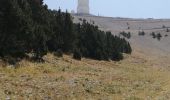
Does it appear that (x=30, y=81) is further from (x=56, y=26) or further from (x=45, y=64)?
(x=56, y=26)

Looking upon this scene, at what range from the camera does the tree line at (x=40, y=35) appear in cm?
3856

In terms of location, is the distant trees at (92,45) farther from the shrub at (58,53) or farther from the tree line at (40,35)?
the shrub at (58,53)

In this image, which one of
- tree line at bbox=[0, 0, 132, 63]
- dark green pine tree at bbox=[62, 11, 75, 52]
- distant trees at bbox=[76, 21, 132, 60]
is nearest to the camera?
tree line at bbox=[0, 0, 132, 63]

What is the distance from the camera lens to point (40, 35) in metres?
43.6

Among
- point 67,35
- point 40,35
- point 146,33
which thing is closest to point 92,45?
point 67,35

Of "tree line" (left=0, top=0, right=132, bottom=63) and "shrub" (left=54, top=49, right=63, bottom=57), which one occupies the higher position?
"tree line" (left=0, top=0, right=132, bottom=63)

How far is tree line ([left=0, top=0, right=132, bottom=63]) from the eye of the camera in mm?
38562

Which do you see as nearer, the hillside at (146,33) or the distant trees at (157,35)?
the hillside at (146,33)

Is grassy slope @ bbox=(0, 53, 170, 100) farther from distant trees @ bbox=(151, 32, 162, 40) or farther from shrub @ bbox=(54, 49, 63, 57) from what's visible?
distant trees @ bbox=(151, 32, 162, 40)

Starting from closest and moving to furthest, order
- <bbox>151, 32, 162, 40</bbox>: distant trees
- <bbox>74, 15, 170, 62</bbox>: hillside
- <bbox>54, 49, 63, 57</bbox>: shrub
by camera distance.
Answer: <bbox>54, 49, 63, 57</bbox>: shrub, <bbox>74, 15, 170, 62</bbox>: hillside, <bbox>151, 32, 162, 40</bbox>: distant trees

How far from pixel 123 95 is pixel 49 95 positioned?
4.99m

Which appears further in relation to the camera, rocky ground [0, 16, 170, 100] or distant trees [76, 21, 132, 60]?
distant trees [76, 21, 132, 60]

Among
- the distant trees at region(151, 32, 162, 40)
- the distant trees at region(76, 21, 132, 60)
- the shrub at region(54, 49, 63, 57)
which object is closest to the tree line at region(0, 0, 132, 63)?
the distant trees at region(76, 21, 132, 60)

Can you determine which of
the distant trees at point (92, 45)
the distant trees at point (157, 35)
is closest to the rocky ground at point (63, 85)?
the distant trees at point (92, 45)
